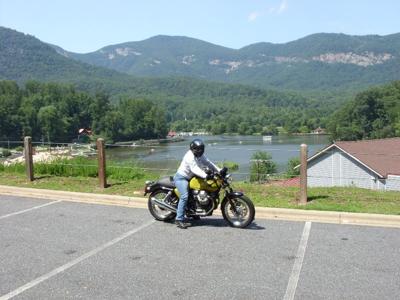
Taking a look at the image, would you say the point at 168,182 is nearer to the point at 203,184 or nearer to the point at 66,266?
the point at 203,184

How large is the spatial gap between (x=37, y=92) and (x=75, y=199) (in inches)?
5860

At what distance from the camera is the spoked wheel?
8.30 m

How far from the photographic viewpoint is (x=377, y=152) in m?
27.8

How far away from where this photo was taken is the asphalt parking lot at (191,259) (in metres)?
5.22

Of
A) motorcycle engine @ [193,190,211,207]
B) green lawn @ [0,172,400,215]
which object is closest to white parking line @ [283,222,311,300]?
green lawn @ [0,172,400,215]

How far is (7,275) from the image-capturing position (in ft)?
18.7

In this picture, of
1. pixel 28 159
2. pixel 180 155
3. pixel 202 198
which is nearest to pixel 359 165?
pixel 28 159

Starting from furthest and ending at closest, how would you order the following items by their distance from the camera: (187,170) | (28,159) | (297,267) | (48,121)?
(48,121), (28,159), (187,170), (297,267)

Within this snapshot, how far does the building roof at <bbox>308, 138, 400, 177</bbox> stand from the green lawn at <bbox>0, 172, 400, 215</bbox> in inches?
582

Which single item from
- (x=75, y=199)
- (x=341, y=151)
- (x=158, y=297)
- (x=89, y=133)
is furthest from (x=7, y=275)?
(x=89, y=133)

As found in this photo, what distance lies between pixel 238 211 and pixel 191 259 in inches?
69.0

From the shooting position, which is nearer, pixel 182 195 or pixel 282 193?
pixel 182 195

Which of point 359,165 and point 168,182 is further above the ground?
point 168,182

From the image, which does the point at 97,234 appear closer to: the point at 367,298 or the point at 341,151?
Result: the point at 367,298
